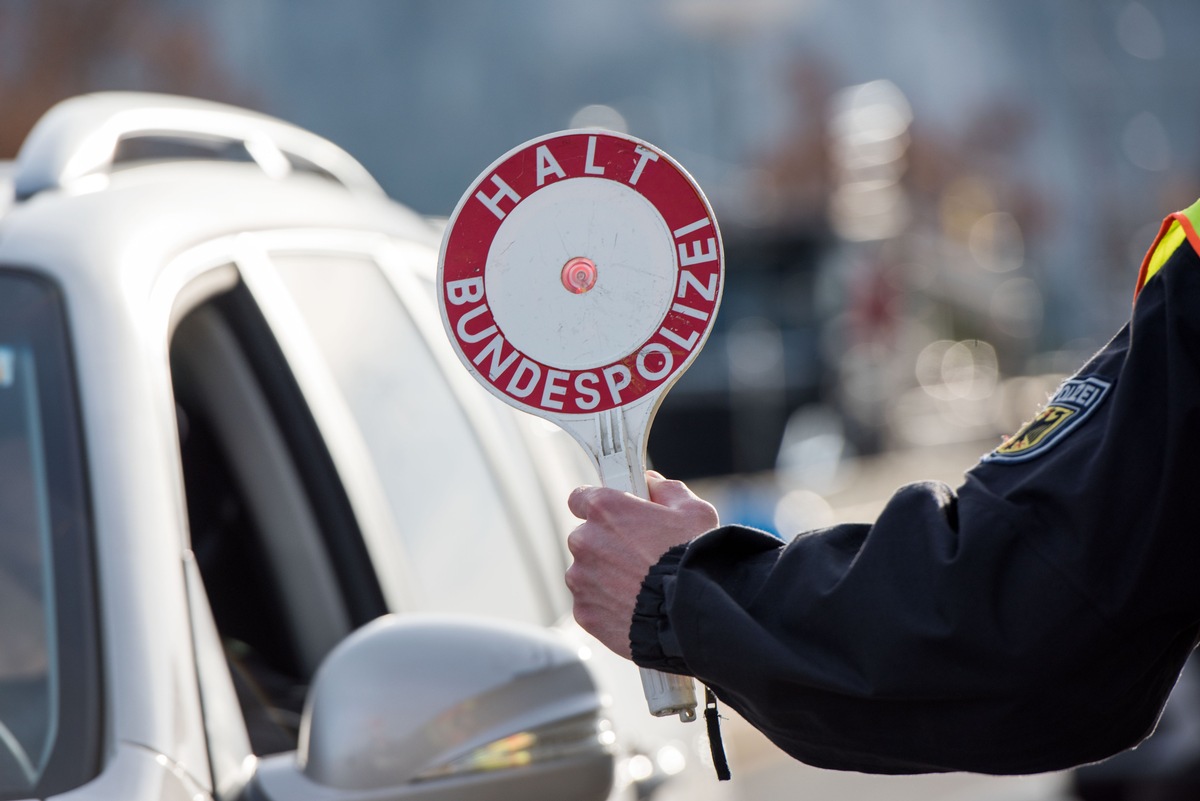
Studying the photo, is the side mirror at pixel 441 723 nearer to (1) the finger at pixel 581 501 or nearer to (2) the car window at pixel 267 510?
(1) the finger at pixel 581 501

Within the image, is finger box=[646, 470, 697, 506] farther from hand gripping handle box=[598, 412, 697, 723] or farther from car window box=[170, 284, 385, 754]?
car window box=[170, 284, 385, 754]

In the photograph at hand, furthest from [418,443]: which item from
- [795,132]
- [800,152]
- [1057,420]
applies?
[795,132]

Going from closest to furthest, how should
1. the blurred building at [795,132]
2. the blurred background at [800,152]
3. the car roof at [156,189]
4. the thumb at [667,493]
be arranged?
1. the thumb at [667,493]
2. the car roof at [156,189]
3. the blurred background at [800,152]
4. the blurred building at [795,132]

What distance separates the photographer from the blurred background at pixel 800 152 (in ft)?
63.4

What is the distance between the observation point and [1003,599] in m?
1.31

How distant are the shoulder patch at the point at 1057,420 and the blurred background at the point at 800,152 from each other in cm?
25

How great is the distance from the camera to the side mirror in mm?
1568

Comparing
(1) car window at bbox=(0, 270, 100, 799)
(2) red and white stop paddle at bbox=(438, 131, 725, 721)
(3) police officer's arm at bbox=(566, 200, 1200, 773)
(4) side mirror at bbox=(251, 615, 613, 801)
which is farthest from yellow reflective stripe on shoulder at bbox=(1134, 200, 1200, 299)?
(1) car window at bbox=(0, 270, 100, 799)

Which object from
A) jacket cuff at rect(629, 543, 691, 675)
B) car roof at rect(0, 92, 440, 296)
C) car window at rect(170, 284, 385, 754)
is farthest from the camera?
car window at rect(170, 284, 385, 754)

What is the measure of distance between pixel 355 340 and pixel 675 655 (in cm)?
115

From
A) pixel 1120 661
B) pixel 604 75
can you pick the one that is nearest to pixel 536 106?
pixel 604 75

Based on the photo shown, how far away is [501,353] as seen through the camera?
152 centimetres

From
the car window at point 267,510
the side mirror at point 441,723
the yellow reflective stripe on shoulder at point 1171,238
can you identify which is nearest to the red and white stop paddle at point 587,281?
the side mirror at point 441,723

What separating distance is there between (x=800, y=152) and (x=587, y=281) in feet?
200
